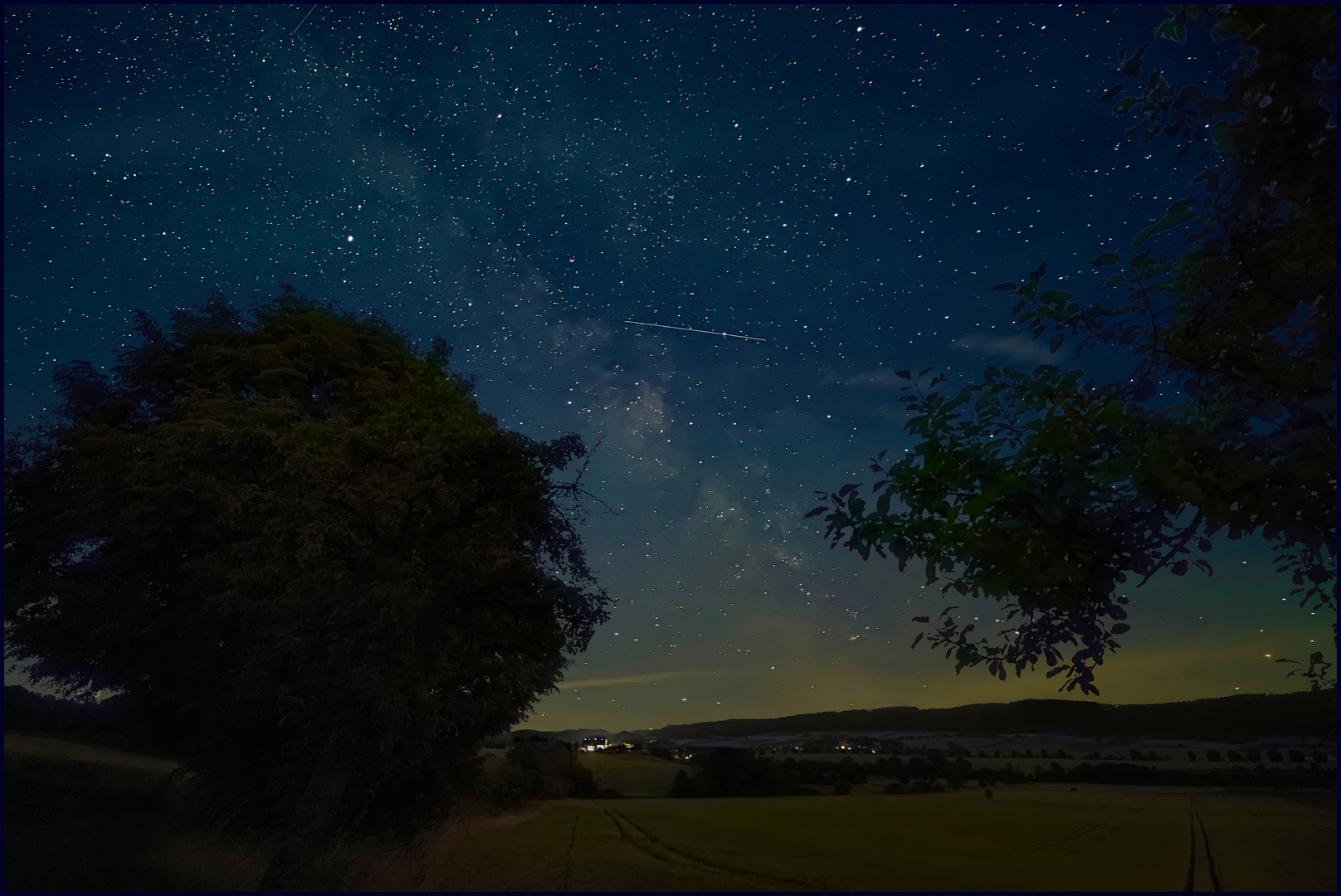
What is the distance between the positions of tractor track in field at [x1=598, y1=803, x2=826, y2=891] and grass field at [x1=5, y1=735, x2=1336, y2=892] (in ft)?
0.09

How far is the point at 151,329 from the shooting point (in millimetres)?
16281

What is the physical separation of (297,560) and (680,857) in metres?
8.56

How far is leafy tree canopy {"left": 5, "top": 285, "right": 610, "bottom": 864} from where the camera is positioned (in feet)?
39.4

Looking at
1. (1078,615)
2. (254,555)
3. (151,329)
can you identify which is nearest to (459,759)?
(254,555)

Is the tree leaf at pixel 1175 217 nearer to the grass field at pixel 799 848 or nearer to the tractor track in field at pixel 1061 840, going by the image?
the grass field at pixel 799 848

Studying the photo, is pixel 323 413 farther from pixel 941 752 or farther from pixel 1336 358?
pixel 1336 358

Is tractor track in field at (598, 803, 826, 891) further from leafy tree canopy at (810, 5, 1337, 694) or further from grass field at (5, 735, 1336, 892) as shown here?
leafy tree canopy at (810, 5, 1337, 694)

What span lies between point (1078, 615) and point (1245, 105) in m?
3.87

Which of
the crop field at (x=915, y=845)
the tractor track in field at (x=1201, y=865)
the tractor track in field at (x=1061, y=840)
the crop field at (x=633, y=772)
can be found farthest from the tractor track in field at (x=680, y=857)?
the tractor track in field at (x=1201, y=865)

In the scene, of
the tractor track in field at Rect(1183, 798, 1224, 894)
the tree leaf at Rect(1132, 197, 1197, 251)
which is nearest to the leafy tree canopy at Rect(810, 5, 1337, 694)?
the tree leaf at Rect(1132, 197, 1197, 251)

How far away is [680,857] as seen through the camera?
895 cm

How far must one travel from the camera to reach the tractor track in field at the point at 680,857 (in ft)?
27.2

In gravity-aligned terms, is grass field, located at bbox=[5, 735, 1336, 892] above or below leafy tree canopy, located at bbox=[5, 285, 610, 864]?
below

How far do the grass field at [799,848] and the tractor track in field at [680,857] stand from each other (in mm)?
27
